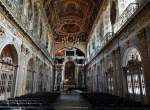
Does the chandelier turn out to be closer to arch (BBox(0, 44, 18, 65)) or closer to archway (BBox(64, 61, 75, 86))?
archway (BBox(64, 61, 75, 86))

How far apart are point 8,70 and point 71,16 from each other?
15.3 metres

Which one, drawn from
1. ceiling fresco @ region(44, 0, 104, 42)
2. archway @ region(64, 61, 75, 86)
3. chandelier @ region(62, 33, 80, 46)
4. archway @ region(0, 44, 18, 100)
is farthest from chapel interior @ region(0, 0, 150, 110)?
archway @ region(64, 61, 75, 86)

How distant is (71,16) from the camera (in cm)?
2202

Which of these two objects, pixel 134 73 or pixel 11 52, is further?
A: pixel 11 52

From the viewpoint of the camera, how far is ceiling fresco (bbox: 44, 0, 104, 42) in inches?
686

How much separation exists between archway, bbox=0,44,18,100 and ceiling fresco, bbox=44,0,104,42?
8565 mm

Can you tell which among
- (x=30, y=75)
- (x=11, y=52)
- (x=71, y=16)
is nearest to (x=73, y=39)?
(x=71, y=16)

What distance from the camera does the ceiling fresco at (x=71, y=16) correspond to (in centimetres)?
1742

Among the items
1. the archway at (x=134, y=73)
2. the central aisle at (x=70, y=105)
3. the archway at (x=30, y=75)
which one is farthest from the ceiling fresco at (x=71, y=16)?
the central aisle at (x=70, y=105)

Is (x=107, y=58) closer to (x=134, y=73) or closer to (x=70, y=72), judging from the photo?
(x=134, y=73)

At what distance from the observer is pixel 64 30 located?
1037 inches

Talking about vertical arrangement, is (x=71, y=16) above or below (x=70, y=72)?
above

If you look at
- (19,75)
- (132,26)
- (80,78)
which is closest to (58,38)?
(80,78)

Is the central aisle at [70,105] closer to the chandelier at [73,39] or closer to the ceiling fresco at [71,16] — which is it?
the ceiling fresco at [71,16]
